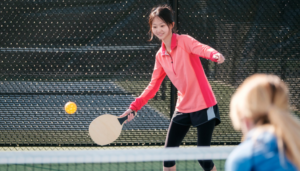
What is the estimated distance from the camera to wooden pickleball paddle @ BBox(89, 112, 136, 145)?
2.32 metres

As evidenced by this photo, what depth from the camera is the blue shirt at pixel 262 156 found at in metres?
0.94

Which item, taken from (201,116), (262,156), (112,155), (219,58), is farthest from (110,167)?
(262,156)

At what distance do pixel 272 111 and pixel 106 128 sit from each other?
158 centimetres

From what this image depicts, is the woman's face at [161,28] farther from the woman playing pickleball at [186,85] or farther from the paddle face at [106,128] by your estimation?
the paddle face at [106,128]

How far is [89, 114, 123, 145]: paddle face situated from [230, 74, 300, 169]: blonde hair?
144 centimetres

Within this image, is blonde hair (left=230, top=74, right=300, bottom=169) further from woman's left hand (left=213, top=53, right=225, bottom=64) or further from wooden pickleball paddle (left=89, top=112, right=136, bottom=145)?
wooden pickleball paddle (left=89, top=112, right=136, bottom=145)

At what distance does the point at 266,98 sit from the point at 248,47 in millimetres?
2606

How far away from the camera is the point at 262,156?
37.4 inches

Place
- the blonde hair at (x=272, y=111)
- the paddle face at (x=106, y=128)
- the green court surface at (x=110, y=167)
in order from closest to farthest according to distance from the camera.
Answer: the blonde hair at (x=272, y=111) → the paddle face at (x=106, y=128) → the green court surface at (x=110, y=167)

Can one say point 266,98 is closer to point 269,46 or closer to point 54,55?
point 269,46

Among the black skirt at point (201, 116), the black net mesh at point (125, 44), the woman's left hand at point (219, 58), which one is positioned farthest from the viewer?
the black net mesh at point (125, 44)

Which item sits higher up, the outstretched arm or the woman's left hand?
the outstretched arm

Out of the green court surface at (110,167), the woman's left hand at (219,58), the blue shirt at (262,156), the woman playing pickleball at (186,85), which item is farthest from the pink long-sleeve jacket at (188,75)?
the blue shirt at (262,156)

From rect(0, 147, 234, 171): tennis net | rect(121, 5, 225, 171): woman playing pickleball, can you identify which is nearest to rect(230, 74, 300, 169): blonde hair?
rect(0, 147, 234, 171): tennis net
